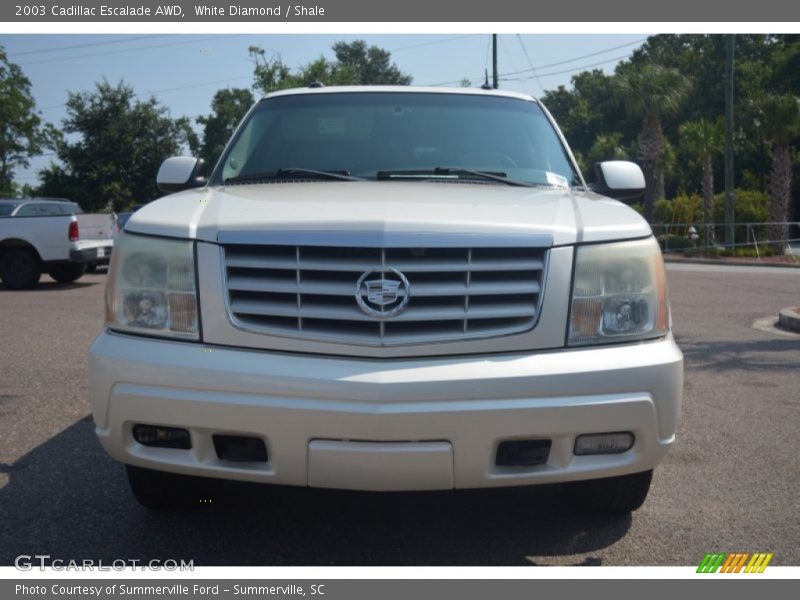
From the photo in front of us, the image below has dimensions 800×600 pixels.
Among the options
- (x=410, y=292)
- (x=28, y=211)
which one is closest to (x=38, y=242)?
(x=28, y=211)

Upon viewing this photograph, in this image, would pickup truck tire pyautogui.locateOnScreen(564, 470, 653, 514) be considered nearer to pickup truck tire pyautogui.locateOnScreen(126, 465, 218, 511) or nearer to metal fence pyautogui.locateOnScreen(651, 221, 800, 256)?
pickup truck tire pyautogui.locateOnScreen(126, 465, 218, 511)

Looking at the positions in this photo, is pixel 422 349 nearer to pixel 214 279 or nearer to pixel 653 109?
pixel 214 279

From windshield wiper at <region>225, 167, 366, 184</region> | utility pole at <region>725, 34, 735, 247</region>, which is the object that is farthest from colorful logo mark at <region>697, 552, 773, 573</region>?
utility pole at <region>725, 34, 735, 247</region>

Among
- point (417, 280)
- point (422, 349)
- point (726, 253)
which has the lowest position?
point (726, 253)

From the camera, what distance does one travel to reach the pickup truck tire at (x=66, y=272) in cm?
1744

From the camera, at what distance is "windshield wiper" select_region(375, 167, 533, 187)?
4.37 m

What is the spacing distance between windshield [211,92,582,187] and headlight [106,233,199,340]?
1.11 metres

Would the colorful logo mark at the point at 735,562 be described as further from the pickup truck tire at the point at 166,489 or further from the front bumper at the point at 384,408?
the pickup truck tire at the point at 166,489

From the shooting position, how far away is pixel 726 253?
28797 millimetres

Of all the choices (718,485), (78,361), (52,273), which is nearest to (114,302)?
(718,485)

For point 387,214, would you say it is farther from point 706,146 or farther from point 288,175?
point 706,146

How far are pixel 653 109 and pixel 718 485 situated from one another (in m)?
34.0

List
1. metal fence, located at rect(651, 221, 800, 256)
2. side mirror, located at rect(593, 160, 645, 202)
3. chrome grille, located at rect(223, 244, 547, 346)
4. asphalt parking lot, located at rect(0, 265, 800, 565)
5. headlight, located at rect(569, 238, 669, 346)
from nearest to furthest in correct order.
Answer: chrome grille, located at rect(223, 244, 547, 346) → headlight, located at rect(569, 238, 669, 346) → asphalt parking lot, located at rect(0, 265, 800, 565) → side mirror, located at rect(593, 160, 645, 202) → metal fence, located at rect(651, 221, 800, 256)

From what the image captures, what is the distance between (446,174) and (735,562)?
207 centimetres
